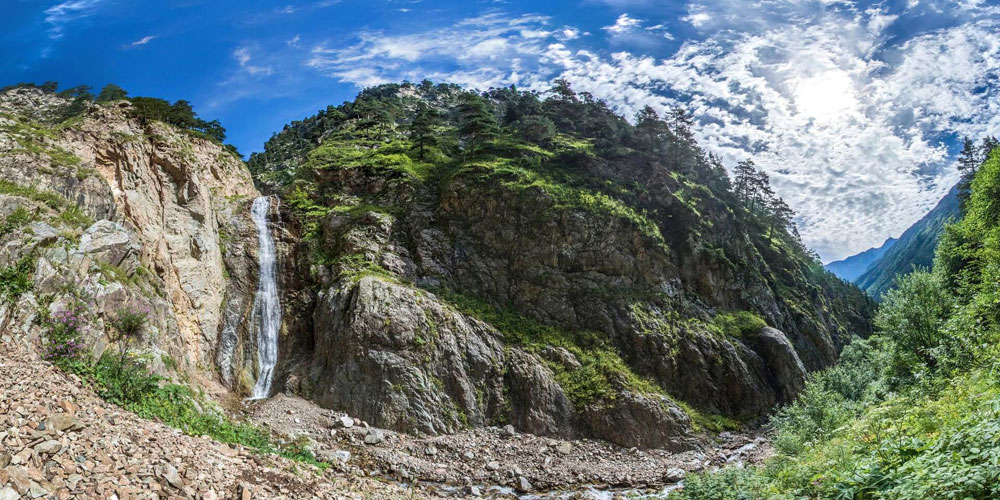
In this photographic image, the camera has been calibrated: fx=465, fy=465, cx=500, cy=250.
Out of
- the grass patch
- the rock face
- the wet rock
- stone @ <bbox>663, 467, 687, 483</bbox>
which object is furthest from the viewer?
stone @ <bbox>663, 467, 687, 483</bbox>

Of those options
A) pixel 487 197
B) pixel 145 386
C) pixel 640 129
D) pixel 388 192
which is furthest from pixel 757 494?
pixel 640 129

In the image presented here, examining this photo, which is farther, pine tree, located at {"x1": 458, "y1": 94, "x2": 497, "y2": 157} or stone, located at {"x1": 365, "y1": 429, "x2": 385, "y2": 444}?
pine tree, located at {"x1": 458, "y1": 94, "x2": 497, "y2": 157}

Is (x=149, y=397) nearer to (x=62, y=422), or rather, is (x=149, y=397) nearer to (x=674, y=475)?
(x=62, y=422)

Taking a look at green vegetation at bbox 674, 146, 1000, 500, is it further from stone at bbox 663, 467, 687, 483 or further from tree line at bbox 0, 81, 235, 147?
tree line at bbox 0, 81, 235, 147

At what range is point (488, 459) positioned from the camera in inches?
920

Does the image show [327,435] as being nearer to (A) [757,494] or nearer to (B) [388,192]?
(A) [757,494]

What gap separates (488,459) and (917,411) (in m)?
18.2

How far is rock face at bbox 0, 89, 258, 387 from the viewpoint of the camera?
16.6 m

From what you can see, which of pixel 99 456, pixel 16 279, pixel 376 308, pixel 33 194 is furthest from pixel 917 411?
pixel 33 194

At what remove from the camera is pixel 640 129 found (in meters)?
53.6

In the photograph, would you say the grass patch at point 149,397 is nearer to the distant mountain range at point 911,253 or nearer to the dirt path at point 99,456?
the dirt path at point 99,456

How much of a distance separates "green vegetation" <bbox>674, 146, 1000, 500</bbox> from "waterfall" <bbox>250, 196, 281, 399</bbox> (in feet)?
80.6

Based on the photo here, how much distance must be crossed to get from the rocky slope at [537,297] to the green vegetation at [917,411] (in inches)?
313

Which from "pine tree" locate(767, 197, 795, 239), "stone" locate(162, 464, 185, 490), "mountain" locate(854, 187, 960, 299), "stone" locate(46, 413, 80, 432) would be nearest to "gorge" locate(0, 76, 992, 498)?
"stone" locate(162, 464, 185, 490)
